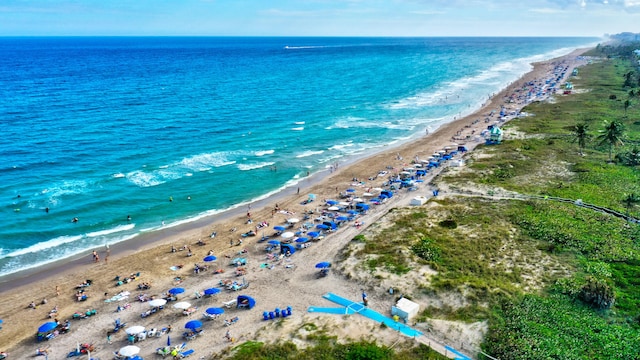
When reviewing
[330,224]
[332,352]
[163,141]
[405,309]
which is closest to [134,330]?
[332,352]

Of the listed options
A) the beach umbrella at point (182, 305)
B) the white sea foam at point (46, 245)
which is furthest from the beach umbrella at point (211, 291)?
the white sea foam at point (46, 245)

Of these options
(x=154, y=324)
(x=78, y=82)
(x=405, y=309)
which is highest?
(x=78, y=82)

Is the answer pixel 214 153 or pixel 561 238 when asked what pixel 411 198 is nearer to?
pixel 561 238

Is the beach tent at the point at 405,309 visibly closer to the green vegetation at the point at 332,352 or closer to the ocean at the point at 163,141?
the green vegetation at the point at 332,352

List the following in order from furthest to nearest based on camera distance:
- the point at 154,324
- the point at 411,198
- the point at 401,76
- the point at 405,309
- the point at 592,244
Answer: the point at 401,76 → the point at 411,198 → the point at 592,244 → the point at 154,324 → the point at 405,309

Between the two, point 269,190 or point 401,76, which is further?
point 401,76

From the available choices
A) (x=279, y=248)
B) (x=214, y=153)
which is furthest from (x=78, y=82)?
(x=279, y=248)
